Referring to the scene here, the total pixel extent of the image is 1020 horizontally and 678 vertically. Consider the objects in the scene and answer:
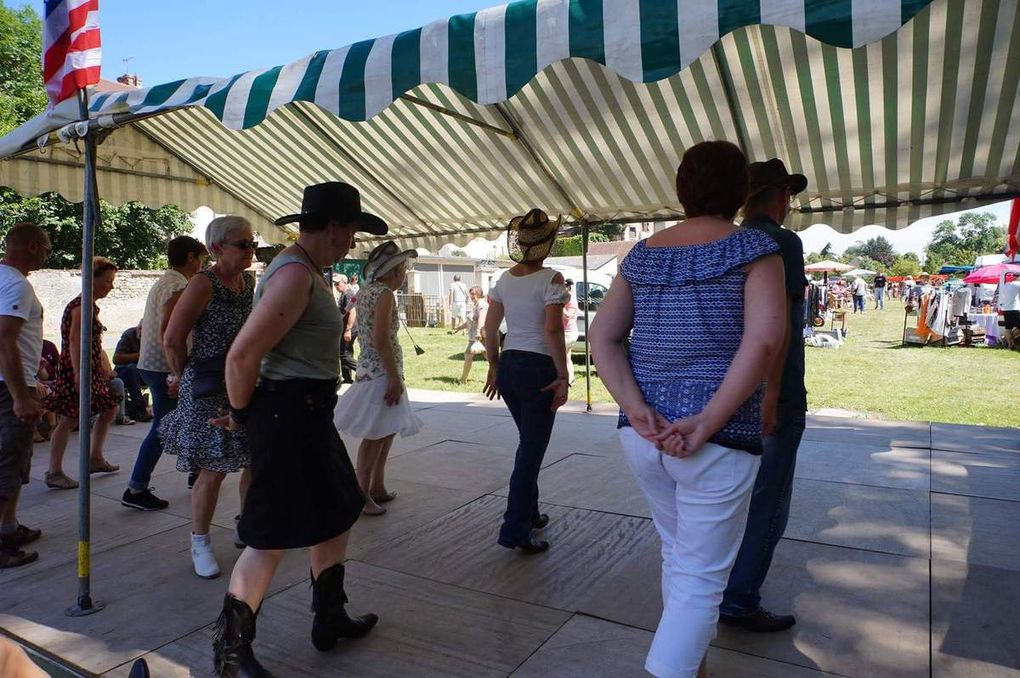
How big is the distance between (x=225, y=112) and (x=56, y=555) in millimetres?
2759

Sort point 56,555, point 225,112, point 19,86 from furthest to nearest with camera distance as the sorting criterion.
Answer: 1. point 19,86
2. point 56,555
3. point 225,112

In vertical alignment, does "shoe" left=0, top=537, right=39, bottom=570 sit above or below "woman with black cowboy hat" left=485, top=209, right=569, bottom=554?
below

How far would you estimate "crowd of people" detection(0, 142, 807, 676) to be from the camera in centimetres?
192

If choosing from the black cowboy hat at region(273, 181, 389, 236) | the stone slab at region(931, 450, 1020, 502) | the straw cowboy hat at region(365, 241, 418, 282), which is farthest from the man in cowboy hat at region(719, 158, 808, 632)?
the stone slab at region(931, 450, 1020, 502)

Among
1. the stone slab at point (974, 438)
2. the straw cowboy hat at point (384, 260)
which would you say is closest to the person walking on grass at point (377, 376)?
the straw cowboy hat at point (384, 260)

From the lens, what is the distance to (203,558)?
3.54 metres

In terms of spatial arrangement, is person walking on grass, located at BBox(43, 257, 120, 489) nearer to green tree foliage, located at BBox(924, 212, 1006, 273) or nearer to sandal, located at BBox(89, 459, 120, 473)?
sandal, located at BBox(89, 459, 120, 473)

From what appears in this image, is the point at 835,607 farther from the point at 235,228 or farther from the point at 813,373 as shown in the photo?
the point at 813,373

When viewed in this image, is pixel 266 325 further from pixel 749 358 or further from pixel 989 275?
pixel 989 275

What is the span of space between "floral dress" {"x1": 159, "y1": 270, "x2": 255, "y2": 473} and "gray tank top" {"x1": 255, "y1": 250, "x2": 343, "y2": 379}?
1.18 metres

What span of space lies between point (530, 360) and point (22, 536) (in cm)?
328

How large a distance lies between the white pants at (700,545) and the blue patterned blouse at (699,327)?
0.08 m

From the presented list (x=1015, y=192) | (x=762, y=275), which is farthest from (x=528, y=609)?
(x=1015, y=192)

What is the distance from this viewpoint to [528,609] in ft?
10.2
